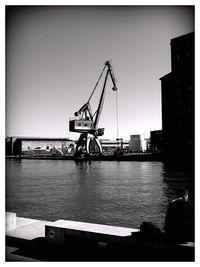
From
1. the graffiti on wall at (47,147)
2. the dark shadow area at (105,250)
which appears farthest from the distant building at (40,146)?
the dark shadow area at (105,250)

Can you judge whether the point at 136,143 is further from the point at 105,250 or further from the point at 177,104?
the point at 105,250

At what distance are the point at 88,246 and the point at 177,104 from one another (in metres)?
41.7

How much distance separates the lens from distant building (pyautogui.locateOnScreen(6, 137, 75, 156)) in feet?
413

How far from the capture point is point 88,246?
453cm

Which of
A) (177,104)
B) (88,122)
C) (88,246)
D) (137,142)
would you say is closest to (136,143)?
(137,142)

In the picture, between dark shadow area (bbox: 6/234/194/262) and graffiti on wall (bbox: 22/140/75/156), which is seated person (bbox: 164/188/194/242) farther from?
graffiti on wall (bbox: 22/140/75/156)

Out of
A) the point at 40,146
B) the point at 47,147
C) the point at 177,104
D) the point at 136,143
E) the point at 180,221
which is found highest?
the point at 177,104

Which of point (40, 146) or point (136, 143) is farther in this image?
point (40, 146)
